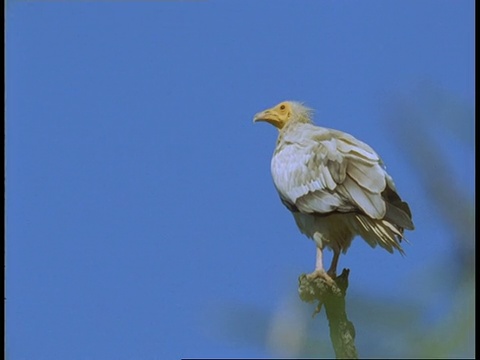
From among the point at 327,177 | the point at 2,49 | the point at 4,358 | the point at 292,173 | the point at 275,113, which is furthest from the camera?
the point at 275,113

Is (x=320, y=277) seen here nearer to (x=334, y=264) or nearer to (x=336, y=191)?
(x=334, y=264)

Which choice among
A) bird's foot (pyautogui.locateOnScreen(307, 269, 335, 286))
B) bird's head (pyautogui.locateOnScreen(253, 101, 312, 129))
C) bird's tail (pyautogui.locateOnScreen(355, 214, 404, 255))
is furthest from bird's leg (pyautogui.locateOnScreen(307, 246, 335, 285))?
bird's head (pyautogui.locateOnScreen(253, 101, 312, 129))

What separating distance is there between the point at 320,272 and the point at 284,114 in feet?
8.59

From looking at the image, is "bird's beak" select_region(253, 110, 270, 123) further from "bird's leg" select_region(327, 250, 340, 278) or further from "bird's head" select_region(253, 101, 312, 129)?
"bird's leg" select_region(327, 250, 340, 278)

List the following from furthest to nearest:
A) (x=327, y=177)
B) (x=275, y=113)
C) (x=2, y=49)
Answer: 1. (x=275, y=113)
2. (x=327, y=177)
3. (x=2, y=49)

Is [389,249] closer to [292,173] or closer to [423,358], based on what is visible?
[292,173]

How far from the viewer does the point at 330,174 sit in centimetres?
534

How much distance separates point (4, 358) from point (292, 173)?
358 cm

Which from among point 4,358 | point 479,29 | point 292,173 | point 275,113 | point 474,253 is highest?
point 275,113

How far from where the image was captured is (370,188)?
4895mm

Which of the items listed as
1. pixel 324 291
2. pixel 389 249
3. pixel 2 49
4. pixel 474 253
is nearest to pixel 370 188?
pixel 389 249

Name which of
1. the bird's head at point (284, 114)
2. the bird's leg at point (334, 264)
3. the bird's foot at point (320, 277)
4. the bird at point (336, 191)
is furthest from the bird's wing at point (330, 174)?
the bird's foot at point (320, 277)

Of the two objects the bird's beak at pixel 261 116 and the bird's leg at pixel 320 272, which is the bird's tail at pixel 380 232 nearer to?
the bird's leg at pixel 320 272

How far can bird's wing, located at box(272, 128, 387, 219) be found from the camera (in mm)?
4922
